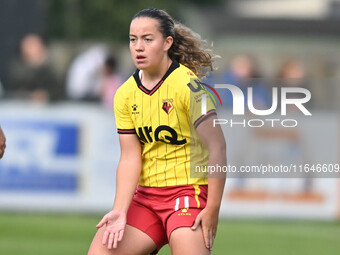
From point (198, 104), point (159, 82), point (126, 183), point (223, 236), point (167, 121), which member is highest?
point (159, 82)

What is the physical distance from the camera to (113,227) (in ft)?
18.6

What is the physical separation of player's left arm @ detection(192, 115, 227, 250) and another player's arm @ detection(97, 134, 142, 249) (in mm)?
469

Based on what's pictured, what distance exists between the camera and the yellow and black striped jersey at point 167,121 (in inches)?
223

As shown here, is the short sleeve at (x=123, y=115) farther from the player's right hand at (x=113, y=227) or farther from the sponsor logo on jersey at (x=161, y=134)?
the player's right hand at (x=113, y=227)

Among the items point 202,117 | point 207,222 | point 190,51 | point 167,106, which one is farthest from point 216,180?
point 190,51

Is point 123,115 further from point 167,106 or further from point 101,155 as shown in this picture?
point 101,155

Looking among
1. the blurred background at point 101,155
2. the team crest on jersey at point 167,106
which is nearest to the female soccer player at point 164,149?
the team crest on jersey at point 167,106

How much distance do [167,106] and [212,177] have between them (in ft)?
1.75

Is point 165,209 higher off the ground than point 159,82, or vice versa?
point 159,82

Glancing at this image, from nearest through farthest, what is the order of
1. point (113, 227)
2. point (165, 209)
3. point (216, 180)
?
point (216, 180), point (113, 227), point (165, 209)

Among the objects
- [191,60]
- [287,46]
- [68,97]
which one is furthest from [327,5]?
[191,60]

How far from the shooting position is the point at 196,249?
555 centimetres

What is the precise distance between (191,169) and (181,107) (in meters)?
0.41

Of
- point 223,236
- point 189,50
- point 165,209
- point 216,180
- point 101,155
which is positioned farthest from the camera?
point 101,155
